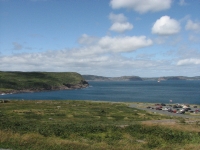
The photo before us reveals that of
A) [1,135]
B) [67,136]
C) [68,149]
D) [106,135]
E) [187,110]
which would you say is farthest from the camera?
[187,110]

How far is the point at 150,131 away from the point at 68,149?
1685cm

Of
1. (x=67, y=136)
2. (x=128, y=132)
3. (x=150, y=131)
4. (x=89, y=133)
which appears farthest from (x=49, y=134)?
(x=150, y=131)

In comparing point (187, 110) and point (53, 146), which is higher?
point (53, 146)

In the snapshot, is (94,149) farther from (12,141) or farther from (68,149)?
(12,141)

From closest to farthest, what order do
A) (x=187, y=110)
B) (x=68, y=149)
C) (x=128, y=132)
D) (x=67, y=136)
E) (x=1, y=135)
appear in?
(x=68, y=149) < (x=1, y=135) < (x=67, y=136) < (x=128, y=132) < (x=187, y=110)

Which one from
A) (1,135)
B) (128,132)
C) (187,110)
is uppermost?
(1,135)

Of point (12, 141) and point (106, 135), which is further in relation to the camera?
point (106, 135)

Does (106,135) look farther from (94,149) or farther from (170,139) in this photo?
(94,149)

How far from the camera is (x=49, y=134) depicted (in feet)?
88.6

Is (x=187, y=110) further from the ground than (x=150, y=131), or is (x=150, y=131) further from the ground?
(x=150, y=131)

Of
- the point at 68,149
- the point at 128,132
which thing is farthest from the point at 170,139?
the point at 68,149

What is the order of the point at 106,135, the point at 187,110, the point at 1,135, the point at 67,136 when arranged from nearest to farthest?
the point at 1,135 → the point at 67,136 → the point at 106,135 → the point at 187,110

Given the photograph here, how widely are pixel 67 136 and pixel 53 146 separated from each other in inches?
285

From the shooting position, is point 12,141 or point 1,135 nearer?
point 12,141
